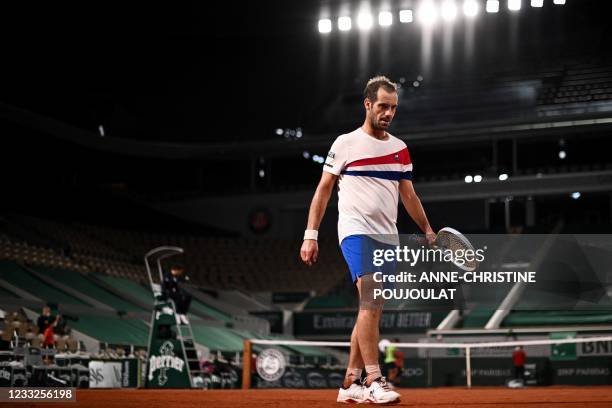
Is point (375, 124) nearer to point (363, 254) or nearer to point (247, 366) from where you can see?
point (363, 254)

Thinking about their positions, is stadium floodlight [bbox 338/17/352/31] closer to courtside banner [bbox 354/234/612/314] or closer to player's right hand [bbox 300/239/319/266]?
courtside banner [bbox 354/234/612/314]

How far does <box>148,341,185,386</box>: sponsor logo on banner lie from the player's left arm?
759cm

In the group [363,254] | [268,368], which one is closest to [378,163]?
[363,254]

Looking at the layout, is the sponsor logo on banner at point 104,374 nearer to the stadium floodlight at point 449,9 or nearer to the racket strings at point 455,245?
the racket strings at point 455,245

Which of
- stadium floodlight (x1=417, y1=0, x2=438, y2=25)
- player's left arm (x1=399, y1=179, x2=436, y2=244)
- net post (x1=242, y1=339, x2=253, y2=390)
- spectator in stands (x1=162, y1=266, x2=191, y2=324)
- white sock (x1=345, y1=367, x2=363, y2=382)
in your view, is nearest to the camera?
white sock (x1=345, y1=367, x2=363, y2=382)

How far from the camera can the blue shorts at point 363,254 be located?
5.29 m

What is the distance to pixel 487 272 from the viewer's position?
19.5ft

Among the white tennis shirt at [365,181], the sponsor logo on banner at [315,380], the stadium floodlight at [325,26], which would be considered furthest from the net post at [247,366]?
the stadium floodlight at [325,26]

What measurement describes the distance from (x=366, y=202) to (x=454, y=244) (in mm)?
725

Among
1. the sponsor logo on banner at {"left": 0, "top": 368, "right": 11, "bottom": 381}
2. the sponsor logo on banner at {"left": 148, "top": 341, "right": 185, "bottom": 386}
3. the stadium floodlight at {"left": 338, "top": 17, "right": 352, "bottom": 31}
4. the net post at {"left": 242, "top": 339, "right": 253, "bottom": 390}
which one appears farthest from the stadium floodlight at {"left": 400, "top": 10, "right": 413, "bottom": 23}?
the sponsor logo on banner at {"left": 0, "top": 368, "right": 11, "bottom": 381}

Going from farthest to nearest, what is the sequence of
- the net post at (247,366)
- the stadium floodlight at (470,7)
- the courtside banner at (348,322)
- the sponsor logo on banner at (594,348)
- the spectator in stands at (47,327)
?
the courtside banner at (348,322) < the stadium floodlight at (470,7) < the sponsor logo on banner at (594,348) < the spectator in stands at (47,327) < the net post at (247,366)

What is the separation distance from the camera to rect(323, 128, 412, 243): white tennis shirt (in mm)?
5387

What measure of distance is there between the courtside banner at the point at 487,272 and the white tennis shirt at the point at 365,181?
4.8 inches

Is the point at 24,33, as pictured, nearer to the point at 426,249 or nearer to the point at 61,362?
the point at 61,362
